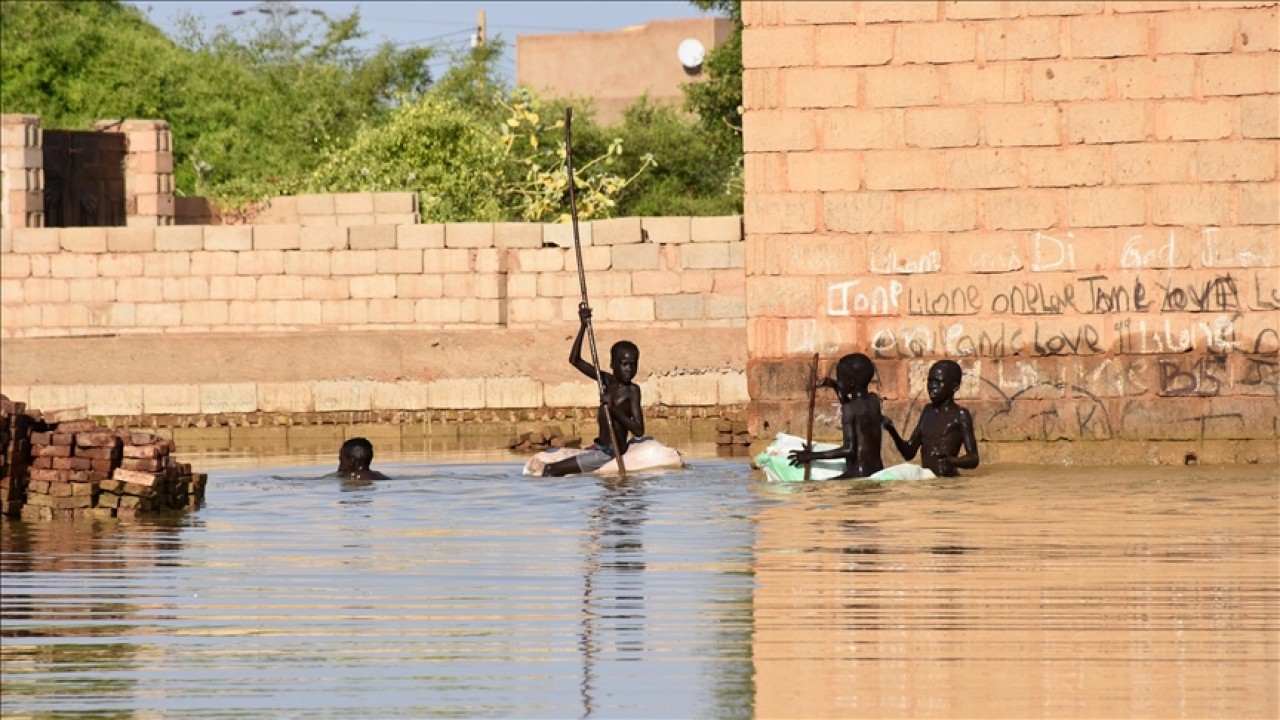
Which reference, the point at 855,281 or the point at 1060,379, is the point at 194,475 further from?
the point at 1060,379

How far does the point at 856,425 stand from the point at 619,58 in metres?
43.9

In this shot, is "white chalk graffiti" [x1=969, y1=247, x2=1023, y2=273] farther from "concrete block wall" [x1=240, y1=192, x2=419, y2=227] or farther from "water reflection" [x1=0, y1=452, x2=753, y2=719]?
"concrete block wall" [x1=240, y1=192, x2=419, y2=227]

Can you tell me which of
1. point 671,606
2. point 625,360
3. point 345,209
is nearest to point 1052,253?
point 625,360

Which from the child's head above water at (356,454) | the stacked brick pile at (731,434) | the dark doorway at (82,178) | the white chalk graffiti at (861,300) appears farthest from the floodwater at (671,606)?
the dark doorway at (82,178)

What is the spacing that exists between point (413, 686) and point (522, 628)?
1.29m

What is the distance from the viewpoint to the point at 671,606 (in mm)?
9703

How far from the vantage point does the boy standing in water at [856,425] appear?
1548cm

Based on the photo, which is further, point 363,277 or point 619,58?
point 619,58

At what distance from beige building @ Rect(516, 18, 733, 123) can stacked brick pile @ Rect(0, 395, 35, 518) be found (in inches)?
1710

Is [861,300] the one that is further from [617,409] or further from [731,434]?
[731,434]

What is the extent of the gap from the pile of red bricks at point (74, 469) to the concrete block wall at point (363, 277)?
1019 centimetres

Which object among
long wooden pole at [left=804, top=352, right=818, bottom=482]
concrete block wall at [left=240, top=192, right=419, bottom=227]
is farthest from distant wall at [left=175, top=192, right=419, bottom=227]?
long wooden pole at [left=804, top=352, right=818, bottom=482]

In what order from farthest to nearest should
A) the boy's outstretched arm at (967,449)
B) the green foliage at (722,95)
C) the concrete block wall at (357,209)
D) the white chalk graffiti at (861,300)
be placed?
the green foliage at (722,95), the concrete block wall at (357,209), the white chalk graffiti at (861,300), the boy's outstretched arm at (967,449)

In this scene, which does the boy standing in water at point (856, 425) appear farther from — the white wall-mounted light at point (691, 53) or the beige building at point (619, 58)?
the beige building at point (619, 58)
